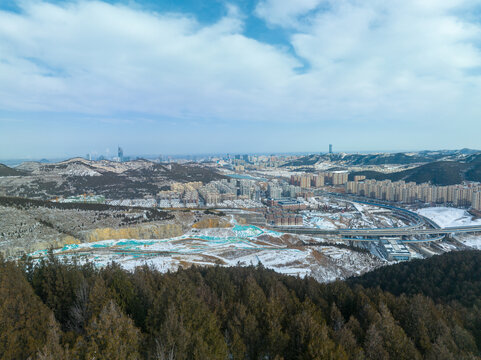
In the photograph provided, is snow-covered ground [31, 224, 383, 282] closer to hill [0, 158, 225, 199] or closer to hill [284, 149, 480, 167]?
hill [0, 158, 225, 199]

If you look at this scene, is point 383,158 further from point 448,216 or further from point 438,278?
point 438,278

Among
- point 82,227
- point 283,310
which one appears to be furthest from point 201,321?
point 82,227

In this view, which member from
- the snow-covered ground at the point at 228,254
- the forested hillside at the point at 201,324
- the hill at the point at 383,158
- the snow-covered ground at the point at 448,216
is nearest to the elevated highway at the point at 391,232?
the snow-covered ground at the point at 448,216

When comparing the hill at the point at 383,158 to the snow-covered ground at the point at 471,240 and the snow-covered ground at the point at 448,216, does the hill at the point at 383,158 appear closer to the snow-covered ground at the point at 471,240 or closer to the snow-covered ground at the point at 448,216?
the snow-covered ground at the point at 448,216

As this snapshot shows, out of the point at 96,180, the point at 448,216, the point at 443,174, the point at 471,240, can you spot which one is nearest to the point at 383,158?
the point at 443,174

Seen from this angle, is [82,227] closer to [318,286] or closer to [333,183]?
[318,286]

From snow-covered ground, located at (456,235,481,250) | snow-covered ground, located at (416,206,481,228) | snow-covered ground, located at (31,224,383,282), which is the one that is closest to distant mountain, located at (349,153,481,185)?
snow-covered ground, located at (416,206,481,228)
